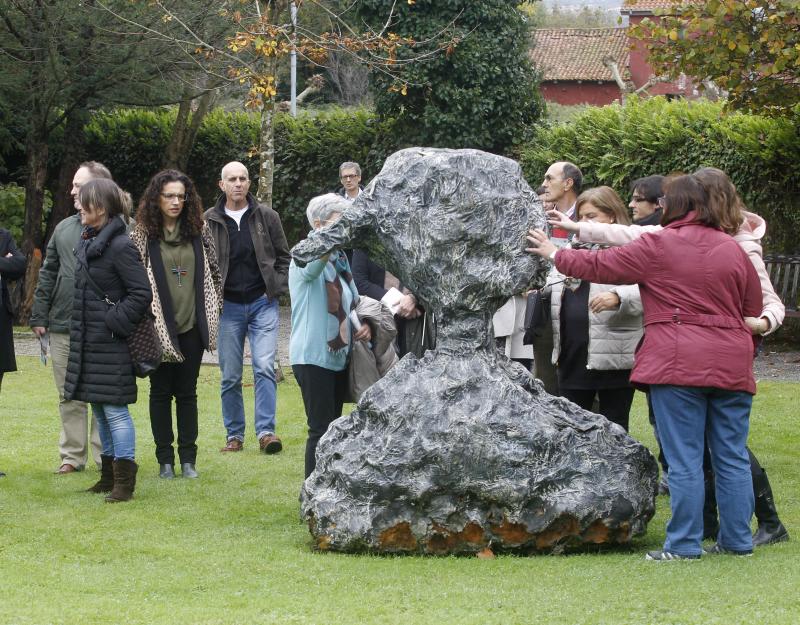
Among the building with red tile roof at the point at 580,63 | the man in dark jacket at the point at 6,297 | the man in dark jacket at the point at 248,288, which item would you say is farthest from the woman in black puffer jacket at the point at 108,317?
the building with red tile roof at the point at 580,63

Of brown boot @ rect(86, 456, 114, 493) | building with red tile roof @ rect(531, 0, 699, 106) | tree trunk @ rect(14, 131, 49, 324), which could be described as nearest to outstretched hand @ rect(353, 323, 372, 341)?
brown boot @ rect(86, 456, 114, 493)

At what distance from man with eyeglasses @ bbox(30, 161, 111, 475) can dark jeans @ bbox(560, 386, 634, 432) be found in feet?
12.2

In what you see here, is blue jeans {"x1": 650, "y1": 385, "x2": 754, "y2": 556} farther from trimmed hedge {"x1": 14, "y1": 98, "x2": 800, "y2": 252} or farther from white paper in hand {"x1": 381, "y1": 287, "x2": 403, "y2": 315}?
trimmed hedge {"x1": 14, "y1": 98, "x2": 800, "y2": 252}

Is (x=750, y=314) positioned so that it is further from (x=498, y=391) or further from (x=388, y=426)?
(x=388, y=426)

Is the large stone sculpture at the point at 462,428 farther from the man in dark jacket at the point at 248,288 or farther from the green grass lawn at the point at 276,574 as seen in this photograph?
the man in dark jacket at the point at 248,288

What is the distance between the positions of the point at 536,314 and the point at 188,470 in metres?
2.87

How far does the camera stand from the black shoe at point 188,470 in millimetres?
8391

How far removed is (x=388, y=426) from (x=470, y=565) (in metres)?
0.88

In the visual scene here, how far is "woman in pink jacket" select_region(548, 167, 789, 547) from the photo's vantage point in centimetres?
576

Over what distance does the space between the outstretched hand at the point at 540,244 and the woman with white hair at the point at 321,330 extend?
4.61 feet

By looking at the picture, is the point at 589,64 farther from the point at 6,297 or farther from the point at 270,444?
the point at 6,297

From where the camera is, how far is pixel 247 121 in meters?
22.5

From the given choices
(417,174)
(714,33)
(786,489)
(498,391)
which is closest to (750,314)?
(498,391)

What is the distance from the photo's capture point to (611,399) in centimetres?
738
